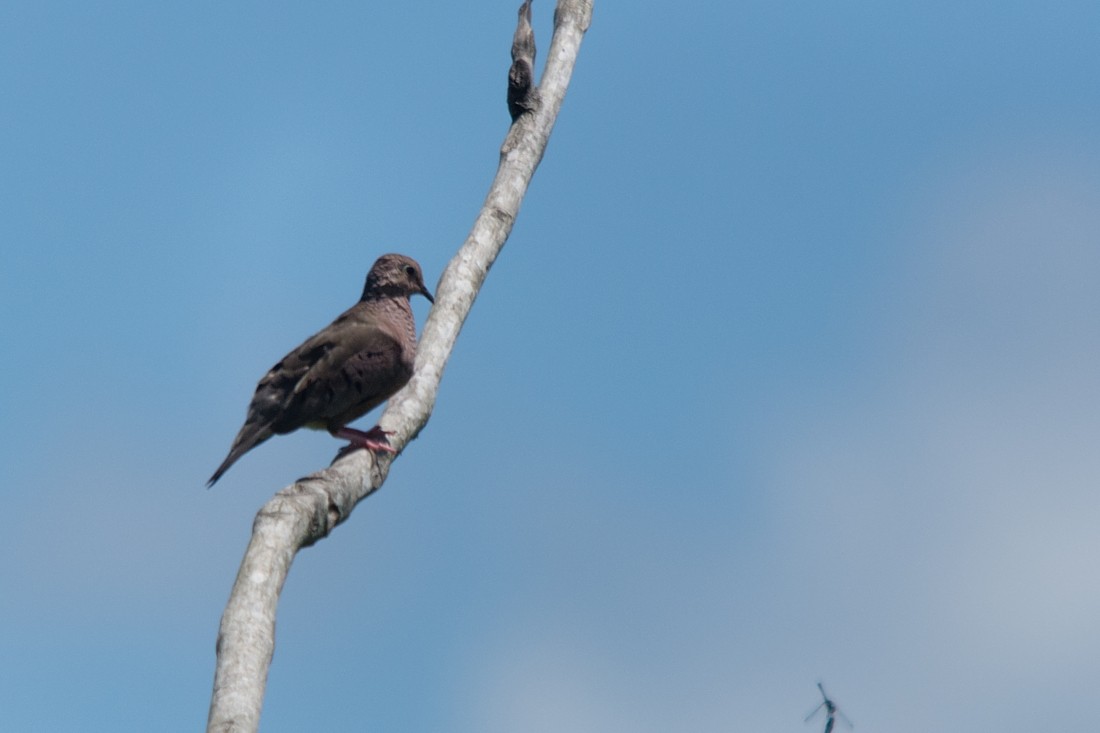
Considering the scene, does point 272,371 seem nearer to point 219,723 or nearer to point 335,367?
point 335,367

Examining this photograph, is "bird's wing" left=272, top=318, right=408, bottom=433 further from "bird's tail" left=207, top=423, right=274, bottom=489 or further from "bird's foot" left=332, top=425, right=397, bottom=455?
"bird's foot" left=332, top=425, right=397, bottom=455

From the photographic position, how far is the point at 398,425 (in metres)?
6.53

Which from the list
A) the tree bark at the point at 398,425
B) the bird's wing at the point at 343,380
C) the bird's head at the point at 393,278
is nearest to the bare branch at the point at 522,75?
the tree bark at the point at 398,425

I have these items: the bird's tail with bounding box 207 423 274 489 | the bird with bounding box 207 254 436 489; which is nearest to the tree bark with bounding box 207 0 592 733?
the bird with bounding box 207 254 436 489

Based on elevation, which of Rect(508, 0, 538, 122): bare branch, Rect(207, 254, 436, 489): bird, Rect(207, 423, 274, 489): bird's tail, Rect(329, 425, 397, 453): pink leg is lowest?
Rect(329, 425, 397, 453): pink leg

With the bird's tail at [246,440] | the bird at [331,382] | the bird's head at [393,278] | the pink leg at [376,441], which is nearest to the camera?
the pink leg at [376,441]

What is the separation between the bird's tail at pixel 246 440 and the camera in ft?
26.7

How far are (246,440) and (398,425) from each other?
211 cm

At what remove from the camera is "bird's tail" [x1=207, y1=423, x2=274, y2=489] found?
26.7 feet

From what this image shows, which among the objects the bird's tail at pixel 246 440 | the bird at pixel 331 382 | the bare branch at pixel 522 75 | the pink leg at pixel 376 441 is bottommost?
the pink leg at pixel 376 441

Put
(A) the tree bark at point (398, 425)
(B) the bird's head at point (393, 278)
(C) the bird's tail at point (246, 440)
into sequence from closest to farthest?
(A) the tree bark at point (398, 425) → (C) the bird's tail at point (246, 440) → (B) the bird's head at point (393, 278)

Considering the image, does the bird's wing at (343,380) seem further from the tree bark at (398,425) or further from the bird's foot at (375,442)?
the bird's foot at (375,442)

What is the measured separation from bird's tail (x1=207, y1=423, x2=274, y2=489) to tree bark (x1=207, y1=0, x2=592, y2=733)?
1.74m

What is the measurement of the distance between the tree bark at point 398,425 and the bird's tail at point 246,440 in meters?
1.74
